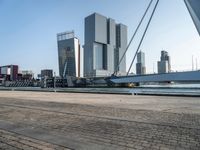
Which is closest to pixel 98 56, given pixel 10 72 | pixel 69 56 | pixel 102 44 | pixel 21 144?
pixel 102 44

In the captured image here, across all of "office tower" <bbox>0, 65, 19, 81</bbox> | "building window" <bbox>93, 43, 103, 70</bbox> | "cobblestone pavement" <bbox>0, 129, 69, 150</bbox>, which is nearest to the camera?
"cobblestone pavement" <bbox>0, 129, 69, 150</bbox>

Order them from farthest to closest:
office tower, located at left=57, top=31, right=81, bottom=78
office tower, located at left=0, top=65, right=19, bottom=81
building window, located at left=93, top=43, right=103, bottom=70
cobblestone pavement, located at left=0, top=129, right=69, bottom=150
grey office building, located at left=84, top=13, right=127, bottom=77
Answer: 1. office tower, located at left=0, top=65, right=19, bottom=81
2. building window, located at left=93, top=43, right=103, bottom=70
3. office tower, located at left=57, top=31, right=81, bottom=78
4. grey office building, located at left=84, top=13, right=127, bottom=77
5. cobblestone pavement, located at left=0, top=129, right=69, bottom=150

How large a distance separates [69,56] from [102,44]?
1637 cm

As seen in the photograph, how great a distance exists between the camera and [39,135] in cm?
614

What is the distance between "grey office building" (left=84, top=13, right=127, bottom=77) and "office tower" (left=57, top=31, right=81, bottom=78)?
4.11 meters

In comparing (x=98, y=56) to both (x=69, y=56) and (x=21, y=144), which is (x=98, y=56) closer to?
(x=69, y=56)

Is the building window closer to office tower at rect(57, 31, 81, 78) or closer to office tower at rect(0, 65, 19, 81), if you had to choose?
office tower at rect(57, 31, 81, 78)

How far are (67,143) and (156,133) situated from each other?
2392mm

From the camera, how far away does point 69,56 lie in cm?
10944

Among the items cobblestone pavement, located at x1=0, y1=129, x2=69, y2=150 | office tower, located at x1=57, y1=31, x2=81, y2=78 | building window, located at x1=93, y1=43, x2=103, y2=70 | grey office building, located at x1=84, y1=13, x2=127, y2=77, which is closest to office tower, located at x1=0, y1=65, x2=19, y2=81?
office tower, located at x1=57, y1=31, x2=81, y2=78

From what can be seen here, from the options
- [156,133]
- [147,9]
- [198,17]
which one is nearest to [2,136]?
[156,133]

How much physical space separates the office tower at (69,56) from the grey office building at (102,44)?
4.11 m

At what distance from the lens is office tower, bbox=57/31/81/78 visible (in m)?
109

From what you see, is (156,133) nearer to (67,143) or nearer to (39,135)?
(67,143)
